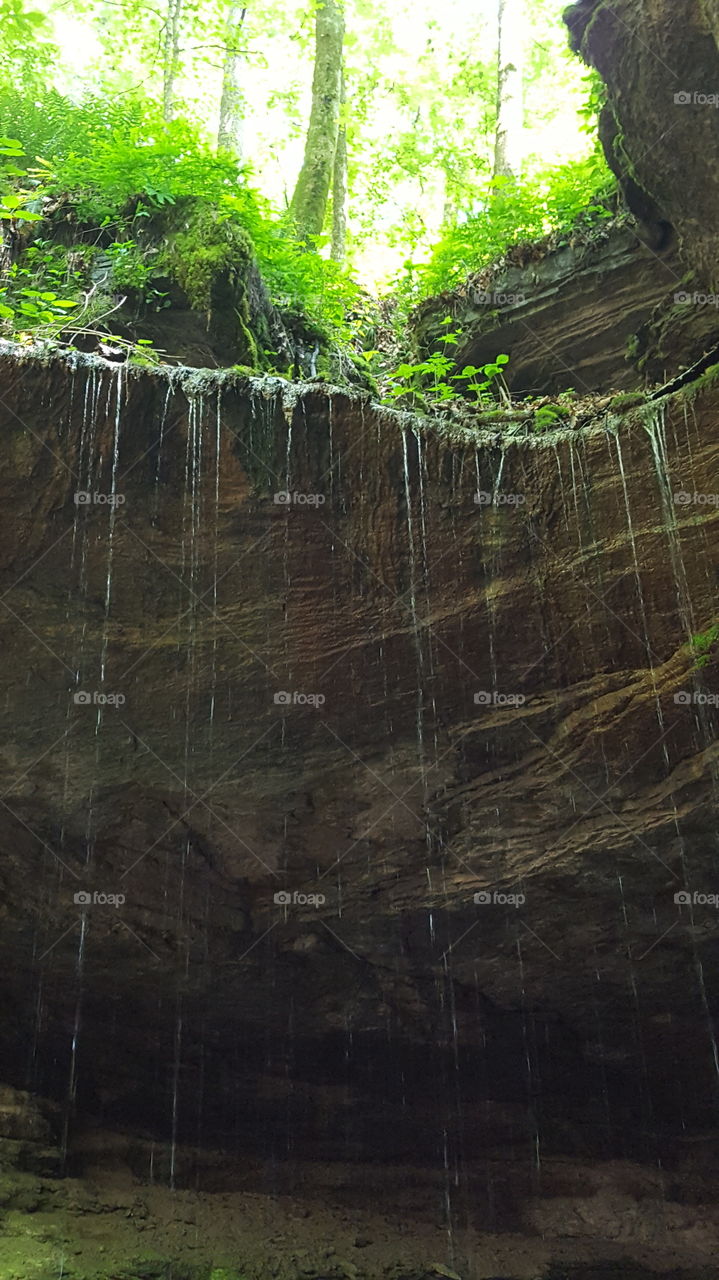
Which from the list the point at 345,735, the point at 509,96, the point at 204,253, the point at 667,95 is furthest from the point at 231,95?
the point at 345,735

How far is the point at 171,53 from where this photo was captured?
51.9 feet

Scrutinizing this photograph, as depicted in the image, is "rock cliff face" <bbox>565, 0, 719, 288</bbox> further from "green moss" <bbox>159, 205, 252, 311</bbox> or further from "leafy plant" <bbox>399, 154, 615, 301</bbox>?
"green moss" <bbox>159, 205, 252, 311</bbox>

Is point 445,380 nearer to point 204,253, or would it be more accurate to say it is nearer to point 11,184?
point 204,253

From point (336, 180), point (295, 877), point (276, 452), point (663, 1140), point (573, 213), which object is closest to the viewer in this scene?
point (276, 452)

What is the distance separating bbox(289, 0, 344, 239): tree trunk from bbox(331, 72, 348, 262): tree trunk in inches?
14.7

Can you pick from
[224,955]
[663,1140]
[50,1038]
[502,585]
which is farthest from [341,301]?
[663,1140]

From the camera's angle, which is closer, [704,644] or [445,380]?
[704,644]

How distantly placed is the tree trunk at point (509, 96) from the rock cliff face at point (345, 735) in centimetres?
821

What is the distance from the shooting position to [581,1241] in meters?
7.95

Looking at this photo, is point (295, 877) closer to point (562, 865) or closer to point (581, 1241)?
point (562, 865)

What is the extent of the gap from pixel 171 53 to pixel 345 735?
1406cm

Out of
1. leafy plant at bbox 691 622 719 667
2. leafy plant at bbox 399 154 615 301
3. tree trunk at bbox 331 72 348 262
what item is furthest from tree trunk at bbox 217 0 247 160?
leafy plant at bbox 691 622 719 667

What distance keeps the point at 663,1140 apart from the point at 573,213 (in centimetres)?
937

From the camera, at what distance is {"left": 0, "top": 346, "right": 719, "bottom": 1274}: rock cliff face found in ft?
22.5
